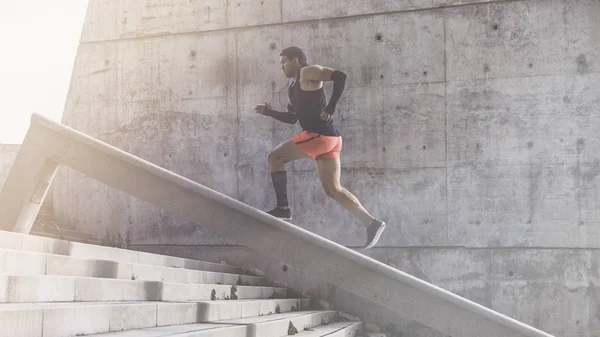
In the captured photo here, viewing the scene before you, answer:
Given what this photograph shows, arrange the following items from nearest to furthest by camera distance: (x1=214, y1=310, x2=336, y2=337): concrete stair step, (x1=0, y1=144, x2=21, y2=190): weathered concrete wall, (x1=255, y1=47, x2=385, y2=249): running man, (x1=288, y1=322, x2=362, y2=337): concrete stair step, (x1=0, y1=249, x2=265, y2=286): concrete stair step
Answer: (x1=0, y1=249, x2=265, y2=286): concrete stair step, (x1=214, y1=310, x2=336, y2=337): concrete stair step, (x1=255, y1=47, x2=385, y2=249): running man, (x1=288, y1=322, x2=362, y2=337): concrete stair step, (x1=0, y1=144, x2=21, y2=190): weathered concrete wall

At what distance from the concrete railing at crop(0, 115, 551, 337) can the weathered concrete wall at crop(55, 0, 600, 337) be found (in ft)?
15.6

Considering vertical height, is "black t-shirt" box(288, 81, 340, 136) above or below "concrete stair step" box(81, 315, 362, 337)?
above

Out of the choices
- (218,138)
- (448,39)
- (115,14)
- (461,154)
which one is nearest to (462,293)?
(461,154)

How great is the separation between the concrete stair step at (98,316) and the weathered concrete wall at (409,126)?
4.73 m

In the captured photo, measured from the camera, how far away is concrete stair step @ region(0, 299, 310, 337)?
3.34m

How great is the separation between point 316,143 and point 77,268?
220 cm

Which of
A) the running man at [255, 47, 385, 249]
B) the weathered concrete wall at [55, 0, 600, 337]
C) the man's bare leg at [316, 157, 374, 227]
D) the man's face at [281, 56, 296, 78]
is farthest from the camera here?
the weathered concrete wall at [55, 0, 600, 337]

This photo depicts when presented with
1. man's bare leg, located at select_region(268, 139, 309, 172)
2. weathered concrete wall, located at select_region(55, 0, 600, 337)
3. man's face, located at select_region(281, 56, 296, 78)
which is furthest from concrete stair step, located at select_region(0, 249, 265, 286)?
weathered concrete wall, located at select_region(55, 0, 600, 337)

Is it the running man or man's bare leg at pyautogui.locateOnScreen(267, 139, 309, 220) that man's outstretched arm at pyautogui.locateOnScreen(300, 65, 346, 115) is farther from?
man's bare leg at pyautogui.locateOnScreen(267, 139, 309, 220)

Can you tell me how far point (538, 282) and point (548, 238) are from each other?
23.9 inches

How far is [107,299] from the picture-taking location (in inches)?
185

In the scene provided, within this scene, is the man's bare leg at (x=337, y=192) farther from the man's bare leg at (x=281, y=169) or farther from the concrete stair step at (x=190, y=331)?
the concrete stair step at (x=190, y=331)

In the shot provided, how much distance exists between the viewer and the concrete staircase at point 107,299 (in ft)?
12.0

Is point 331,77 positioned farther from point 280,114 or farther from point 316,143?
point 280,114
